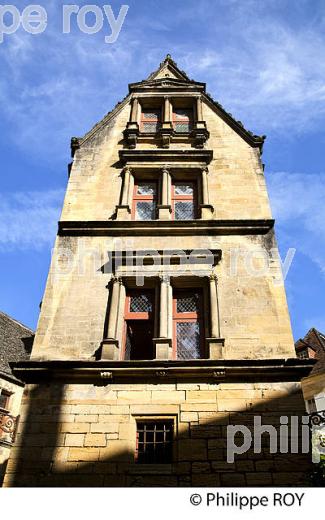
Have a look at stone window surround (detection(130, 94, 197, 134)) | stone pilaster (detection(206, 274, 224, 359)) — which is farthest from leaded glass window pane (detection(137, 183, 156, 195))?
stone pilaster (detection(206, 274, 224, 359))

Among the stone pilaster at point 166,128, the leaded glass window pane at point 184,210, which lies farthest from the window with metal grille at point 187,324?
the stone pilaster at point 166,128

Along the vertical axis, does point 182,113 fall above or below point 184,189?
above

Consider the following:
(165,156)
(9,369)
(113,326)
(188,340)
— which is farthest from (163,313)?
(9,369)

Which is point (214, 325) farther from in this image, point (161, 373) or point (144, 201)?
point (144, 201)

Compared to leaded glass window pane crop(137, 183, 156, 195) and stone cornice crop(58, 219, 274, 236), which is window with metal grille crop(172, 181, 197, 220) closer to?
leaded glass window pane crop(137, 183, 156, 195)

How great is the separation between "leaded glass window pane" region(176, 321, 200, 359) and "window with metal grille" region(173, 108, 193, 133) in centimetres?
694

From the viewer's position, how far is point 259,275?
10797 mm

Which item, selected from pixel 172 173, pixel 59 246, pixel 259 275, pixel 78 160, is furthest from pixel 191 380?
pixel 78 160

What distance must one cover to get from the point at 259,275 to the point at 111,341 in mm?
3649

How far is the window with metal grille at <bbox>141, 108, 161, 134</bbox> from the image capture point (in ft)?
49.2

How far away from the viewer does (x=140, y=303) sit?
10.7 meters

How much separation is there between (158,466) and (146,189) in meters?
7.50
